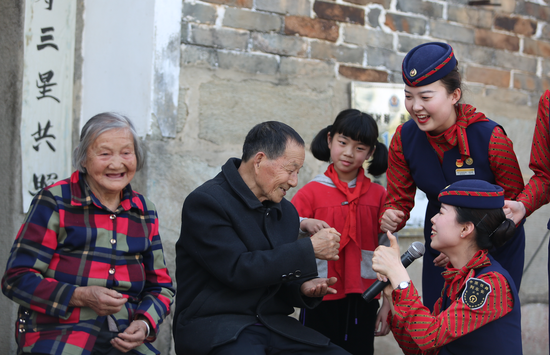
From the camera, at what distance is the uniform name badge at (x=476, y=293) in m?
2.29

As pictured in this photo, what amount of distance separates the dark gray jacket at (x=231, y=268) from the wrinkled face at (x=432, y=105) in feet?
2.99

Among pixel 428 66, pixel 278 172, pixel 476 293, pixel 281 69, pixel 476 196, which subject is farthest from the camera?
pixel 281 69

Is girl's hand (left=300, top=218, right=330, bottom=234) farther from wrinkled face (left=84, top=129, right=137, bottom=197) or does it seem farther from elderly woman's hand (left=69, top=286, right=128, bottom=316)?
elderly woman's hand (left=69, top=286, right=128, bottom=316)

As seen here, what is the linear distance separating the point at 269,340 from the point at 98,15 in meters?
2.56

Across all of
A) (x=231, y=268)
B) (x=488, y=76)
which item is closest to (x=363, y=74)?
(x=488, y=76)

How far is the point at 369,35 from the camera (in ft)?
13.7

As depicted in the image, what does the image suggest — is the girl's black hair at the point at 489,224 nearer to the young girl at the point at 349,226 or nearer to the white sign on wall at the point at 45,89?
the young girl at the point at 349,226

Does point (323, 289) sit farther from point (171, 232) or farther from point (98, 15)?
point (98, 15)

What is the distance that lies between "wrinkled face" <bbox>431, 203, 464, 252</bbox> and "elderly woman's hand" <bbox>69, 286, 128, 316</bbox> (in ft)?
4.76

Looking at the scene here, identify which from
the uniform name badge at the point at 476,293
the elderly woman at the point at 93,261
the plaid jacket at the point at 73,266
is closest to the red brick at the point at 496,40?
the uniform name badge at the point at 476,293

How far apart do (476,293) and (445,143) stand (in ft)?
2.99

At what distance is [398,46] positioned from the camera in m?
4.28

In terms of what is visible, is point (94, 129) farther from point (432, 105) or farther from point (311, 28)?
point (311, 28)

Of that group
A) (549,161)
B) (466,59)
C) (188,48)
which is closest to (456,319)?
(549,161)
